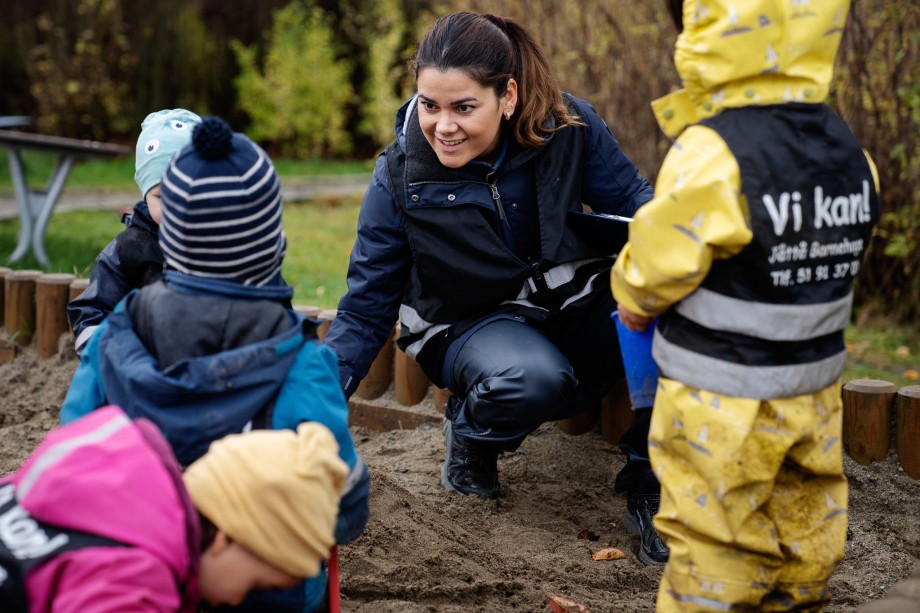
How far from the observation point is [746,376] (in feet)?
7.37

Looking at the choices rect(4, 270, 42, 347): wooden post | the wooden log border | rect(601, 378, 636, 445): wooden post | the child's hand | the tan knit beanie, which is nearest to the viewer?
the tan knit beanie

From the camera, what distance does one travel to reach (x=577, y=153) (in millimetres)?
3285

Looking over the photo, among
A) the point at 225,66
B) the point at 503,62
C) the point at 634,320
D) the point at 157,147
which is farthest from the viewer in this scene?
the point at 225,66

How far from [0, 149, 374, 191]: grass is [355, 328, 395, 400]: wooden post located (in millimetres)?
6773

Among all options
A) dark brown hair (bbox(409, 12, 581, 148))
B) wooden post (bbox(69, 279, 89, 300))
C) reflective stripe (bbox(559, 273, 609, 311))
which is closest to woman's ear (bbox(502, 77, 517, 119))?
dark brown hair (bbox(409, 12, 581, 148))

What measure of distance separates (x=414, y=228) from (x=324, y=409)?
3.59 ft

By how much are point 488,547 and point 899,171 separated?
359 centimetres

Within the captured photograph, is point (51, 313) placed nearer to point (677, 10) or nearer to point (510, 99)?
point (510, 99)

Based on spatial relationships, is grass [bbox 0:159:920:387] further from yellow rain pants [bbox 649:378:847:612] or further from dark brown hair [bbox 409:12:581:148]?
yellow rain pants [bbox 649:378:847:612]

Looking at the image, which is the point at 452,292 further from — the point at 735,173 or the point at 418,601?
the point at 735,173

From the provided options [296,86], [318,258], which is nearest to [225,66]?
[296,86]

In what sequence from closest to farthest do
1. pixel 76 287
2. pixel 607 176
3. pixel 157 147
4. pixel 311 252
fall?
pixel 157 147
pixel 607 176
pixel 76 287
pixel 311 252

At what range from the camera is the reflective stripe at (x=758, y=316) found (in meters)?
2.24

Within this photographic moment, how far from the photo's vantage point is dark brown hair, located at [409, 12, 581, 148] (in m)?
3.05
